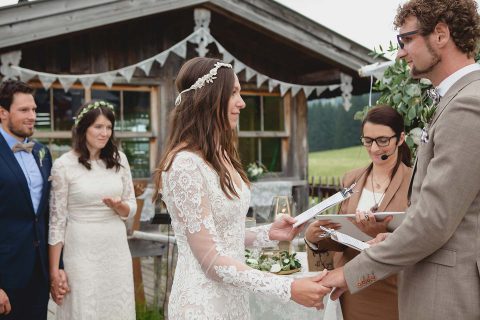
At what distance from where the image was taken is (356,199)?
2904mm

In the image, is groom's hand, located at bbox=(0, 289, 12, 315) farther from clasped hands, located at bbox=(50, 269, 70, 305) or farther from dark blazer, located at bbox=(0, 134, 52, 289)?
clasped hands, located at bbox=(50, 269, 70, 305)

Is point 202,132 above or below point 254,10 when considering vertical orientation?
below

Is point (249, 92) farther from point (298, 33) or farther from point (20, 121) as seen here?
point (20, 121)

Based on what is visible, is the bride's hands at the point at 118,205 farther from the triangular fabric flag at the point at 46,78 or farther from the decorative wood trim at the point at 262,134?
the decorative wood trim at the point at 262,134

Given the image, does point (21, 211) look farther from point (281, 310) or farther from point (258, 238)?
point (281, 310)

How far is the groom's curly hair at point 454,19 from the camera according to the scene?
74.3 inches

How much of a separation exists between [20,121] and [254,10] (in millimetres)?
4382

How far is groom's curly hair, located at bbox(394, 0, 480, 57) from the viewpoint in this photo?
1888 mm

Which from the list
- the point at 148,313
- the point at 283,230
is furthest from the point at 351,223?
the point at 148,313

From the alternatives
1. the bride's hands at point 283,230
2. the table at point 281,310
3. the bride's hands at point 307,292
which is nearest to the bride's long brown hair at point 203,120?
the bride's hands at point 307,292

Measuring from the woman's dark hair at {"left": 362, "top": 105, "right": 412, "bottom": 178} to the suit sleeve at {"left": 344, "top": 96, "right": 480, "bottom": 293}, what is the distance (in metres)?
1.07

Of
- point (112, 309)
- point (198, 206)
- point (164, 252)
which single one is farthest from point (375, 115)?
point (164, 252)

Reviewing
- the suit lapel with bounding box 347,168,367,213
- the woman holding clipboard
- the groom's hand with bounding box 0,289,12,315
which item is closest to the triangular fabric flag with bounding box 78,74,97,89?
the groom's hand with bounding box 0,289,12,315

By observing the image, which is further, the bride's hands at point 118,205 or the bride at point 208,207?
the bride's hands at point 118,205
